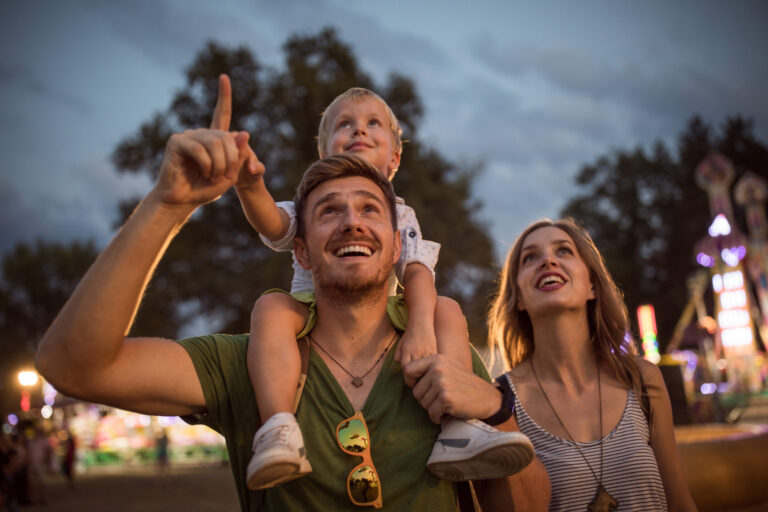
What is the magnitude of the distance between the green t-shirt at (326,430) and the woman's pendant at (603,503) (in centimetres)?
99

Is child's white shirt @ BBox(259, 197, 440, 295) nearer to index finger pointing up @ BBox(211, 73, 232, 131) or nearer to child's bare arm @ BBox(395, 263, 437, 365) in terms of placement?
child's bare arm @ BBox(395, 263, 437, 365)

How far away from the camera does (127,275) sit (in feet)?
5.43

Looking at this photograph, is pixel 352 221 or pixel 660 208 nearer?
pixel 352 221

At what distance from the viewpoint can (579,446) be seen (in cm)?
284

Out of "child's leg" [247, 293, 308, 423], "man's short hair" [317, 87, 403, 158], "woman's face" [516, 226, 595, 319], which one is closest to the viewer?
"child's leg" [247, 293, 308, 423]

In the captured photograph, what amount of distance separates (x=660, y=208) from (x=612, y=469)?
169 ft

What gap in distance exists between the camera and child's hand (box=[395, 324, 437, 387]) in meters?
2.14

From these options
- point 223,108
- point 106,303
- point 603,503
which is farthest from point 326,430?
point 603,503

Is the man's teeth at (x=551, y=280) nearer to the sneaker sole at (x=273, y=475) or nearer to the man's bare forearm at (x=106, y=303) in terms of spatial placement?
the sneaker sole at (x=273, y=475)

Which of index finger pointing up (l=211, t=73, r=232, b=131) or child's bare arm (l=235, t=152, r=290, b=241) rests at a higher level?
index finger pointing up (l=211, t=73, r=232, b=131)

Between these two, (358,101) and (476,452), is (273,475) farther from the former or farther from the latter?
(358,101)

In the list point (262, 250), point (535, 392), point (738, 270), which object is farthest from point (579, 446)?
point (738, 270)

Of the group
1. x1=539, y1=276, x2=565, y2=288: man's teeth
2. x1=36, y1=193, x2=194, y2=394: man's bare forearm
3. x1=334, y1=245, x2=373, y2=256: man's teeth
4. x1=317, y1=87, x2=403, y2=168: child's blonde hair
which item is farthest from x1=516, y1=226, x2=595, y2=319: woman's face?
x1=36, y1=193, x2=194, y2=394: man's bare forearm

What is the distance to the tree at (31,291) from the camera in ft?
146
